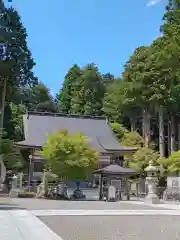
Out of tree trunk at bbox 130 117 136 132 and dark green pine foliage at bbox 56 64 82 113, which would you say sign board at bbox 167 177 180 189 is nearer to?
tree trunk at bbox 130 117 136 132

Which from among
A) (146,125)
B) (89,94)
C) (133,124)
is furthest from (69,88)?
(146,125)

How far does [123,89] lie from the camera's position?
1975 inches

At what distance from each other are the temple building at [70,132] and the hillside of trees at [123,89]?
9.32 feet

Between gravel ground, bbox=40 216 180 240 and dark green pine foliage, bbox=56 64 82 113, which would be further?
dark green pine foliage, bbox=56 64 82 113

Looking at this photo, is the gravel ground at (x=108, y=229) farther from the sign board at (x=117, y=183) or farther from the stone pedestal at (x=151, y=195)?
the sign board at (x=117, y=183)

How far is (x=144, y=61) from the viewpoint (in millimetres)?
47094

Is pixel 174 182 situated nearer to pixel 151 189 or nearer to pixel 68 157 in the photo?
pixel 151 189

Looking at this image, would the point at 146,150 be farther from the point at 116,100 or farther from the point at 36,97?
the point at 36,97

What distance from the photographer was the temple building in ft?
133

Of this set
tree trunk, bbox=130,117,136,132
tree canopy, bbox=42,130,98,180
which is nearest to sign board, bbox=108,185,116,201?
tree canopy, bbox=42,130,98,180

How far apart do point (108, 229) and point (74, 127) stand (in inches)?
1444

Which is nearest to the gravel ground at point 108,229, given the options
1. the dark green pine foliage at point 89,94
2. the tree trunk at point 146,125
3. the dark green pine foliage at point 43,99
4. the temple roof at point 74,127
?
the temple roof at point 74,127

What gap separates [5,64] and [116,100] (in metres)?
21.0

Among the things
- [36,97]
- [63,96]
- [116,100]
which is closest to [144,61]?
[116,100]
